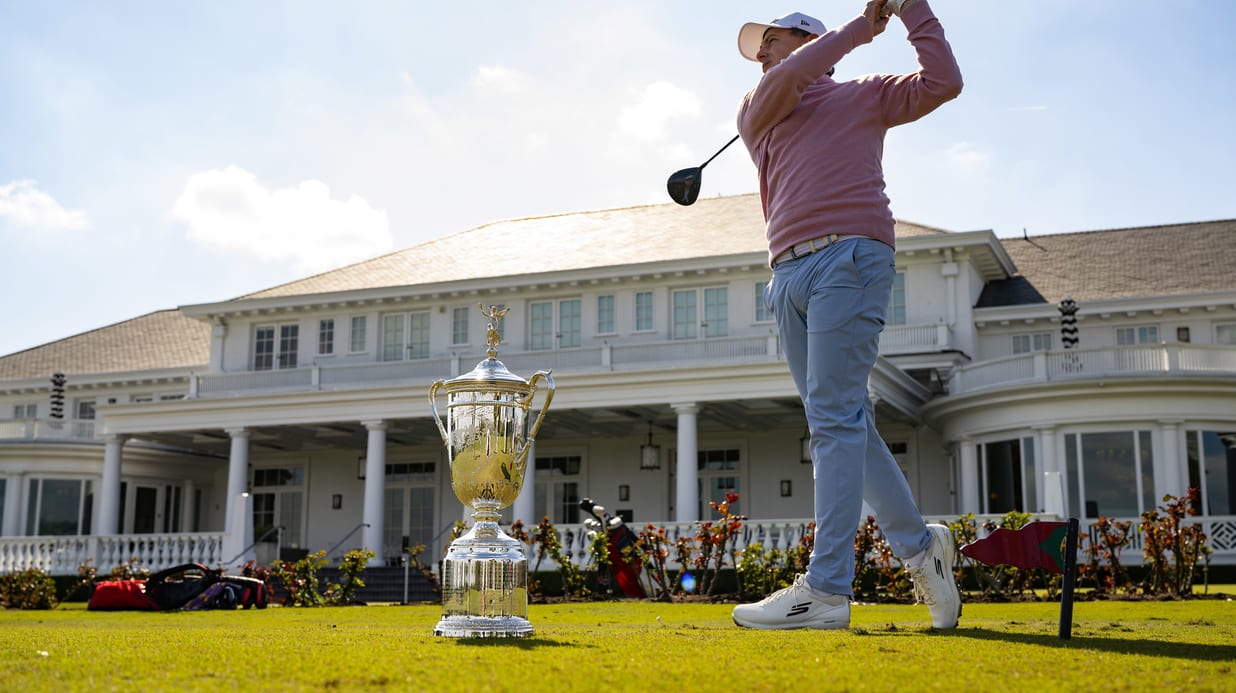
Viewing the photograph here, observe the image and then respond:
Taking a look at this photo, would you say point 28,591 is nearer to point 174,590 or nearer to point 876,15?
point 174,590

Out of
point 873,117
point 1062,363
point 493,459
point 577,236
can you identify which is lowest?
point 493,459

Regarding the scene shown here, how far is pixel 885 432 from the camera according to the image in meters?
26.6

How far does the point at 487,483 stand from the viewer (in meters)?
5.93

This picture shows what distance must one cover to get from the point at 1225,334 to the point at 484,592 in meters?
23.6

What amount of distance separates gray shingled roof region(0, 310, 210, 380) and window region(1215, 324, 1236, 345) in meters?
25.6

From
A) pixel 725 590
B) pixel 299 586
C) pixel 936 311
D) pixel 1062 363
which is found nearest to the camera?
pixel 299 586

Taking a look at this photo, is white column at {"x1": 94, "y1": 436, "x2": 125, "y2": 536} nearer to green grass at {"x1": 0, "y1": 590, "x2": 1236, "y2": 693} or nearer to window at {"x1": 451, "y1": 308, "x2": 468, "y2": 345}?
window at {"x1": 451, "y1": 308, "x2": 468, "y2": 345}

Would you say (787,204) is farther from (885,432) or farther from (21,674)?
(885,432)

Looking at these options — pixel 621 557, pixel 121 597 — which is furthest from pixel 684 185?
pixel 121 597

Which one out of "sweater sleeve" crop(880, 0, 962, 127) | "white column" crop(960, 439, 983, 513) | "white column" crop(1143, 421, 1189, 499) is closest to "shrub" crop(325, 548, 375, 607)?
"white column" crop(960, 439, 983, 513)

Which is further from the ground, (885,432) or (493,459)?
(885,432)

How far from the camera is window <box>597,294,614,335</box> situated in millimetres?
27984

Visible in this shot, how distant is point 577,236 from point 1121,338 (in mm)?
13773

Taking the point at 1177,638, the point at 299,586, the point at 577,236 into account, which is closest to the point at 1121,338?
the point at 577,236
